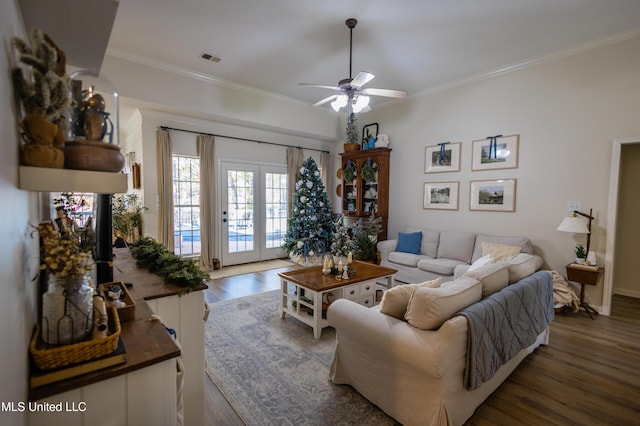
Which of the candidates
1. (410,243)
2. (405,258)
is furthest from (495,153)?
(405,258)

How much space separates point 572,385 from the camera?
231 cm

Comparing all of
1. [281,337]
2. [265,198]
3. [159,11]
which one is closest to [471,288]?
[281,337]

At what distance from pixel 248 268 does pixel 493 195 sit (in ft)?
15.0

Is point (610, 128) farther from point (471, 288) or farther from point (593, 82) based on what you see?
point (471, 288)

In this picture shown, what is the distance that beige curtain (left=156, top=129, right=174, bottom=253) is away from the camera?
505 cm

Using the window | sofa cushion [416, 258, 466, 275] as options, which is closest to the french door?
the window

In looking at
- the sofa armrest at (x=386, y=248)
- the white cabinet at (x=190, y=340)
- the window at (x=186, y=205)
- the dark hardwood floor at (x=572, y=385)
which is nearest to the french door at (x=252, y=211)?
the window at (x=186, y=205)

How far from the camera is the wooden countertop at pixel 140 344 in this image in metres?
0.95

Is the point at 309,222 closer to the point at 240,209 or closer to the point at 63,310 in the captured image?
the point at 240,209

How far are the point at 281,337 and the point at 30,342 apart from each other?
2309 millimetres

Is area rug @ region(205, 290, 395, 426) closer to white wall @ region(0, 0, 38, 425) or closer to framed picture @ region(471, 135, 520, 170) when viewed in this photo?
white wall @ region(0, 0, 38, 425)

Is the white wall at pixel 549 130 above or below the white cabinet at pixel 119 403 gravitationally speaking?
above

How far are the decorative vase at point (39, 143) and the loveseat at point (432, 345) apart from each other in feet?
5.93

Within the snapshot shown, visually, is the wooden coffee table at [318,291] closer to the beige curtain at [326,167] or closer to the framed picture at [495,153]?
the framed picture at [495,153]
